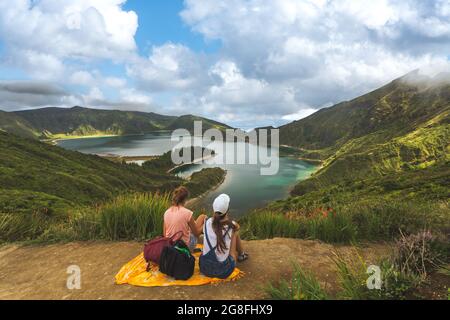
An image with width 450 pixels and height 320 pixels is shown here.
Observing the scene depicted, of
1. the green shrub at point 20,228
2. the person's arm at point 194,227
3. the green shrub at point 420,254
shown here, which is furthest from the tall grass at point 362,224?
the green shrub at point 20,228

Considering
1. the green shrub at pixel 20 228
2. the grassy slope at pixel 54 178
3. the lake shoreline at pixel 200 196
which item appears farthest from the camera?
the lake shoreline at pixel 200 196

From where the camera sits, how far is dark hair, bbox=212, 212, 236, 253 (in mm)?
5121

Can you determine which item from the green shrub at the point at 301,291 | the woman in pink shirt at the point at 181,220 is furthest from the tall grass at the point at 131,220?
the green shrub at the point at 301,291

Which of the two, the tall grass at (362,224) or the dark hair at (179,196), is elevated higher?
the dark hair at (179,196)

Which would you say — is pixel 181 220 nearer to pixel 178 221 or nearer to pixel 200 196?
pixel 178 221

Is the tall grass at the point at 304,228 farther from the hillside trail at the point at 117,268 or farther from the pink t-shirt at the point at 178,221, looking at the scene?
the pink t-shirt at the point at 178,221

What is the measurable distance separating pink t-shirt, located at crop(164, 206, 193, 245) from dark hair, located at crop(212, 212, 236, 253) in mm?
992

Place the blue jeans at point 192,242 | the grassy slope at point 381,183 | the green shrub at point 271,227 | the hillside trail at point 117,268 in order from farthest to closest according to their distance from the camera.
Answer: the green shrub at point 271,227
the grassy slope at point 381,183
the blue jeans at point 192,242
the hillside trail at point 117,268

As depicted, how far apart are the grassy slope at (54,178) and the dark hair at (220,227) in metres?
27.1

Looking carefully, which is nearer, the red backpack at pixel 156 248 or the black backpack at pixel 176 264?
the black backpack at pixel 176 264

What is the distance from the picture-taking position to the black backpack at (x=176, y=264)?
16.4ft

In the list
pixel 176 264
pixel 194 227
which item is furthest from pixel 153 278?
pixel 194 227

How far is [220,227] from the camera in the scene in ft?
17.0

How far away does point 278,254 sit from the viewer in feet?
20.9
